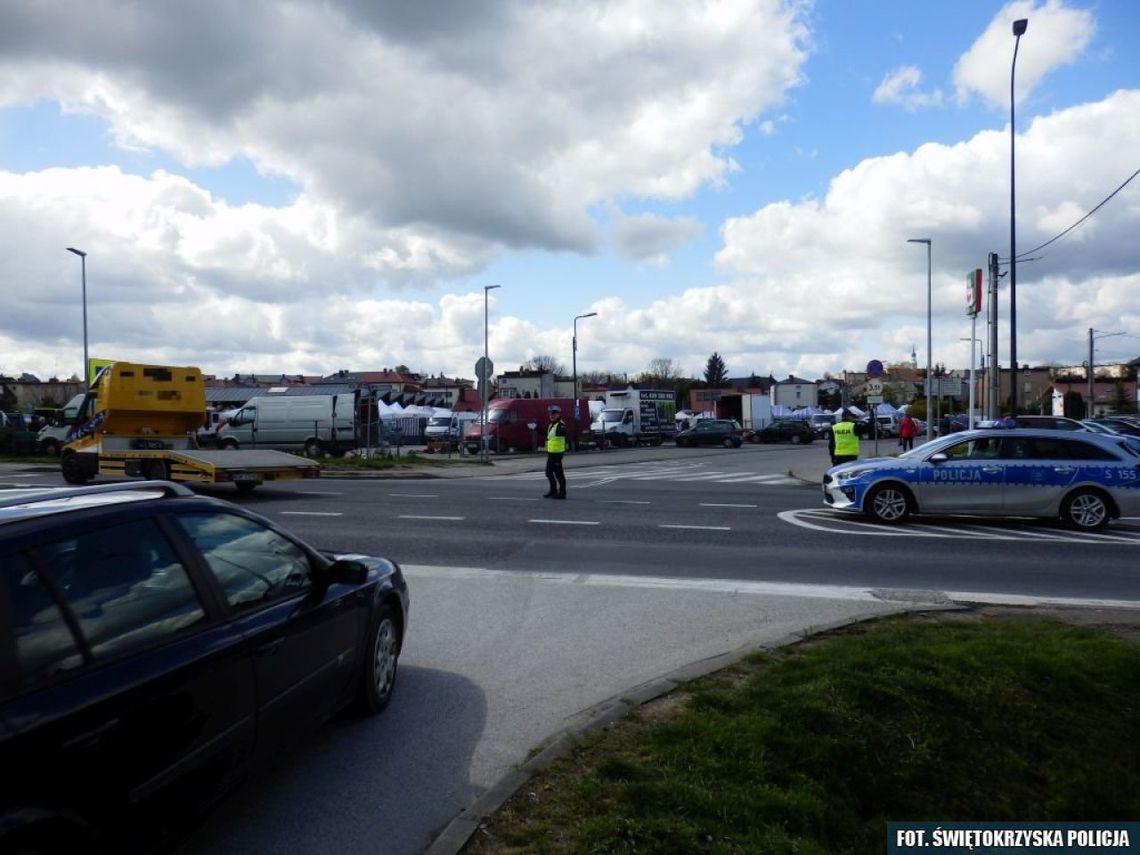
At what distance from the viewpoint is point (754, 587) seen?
9344 millimetres

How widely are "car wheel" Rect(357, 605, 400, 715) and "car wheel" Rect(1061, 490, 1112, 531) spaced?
11.6m

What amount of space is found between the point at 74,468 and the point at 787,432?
43.8 meters

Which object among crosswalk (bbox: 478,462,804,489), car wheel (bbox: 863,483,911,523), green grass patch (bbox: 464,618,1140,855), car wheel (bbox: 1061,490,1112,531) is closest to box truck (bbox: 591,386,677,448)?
crosswalk (bbox: 478,462,804,489)

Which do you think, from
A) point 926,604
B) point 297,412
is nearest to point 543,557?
point 926,604

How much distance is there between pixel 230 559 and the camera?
13.7 feet

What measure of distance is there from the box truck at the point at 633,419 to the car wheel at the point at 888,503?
32156 millimetres

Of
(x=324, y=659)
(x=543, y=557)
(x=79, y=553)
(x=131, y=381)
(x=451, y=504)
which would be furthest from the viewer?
(x=131, y=381)

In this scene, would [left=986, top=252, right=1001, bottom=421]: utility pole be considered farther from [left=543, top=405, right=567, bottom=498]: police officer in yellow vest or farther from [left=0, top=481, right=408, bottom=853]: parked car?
[left=0, top=481, right=408, bottom=853]: parked car

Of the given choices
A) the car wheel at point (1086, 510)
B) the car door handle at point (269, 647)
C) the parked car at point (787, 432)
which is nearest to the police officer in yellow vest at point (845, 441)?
the car wheel at point (1086, 510)

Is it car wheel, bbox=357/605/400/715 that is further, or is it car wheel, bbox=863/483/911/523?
car wheel, bbox=863/483/911/523

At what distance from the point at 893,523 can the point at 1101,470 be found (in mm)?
2952

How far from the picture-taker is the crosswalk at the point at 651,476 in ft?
80.3

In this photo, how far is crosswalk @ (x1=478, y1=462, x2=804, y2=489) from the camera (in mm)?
24484

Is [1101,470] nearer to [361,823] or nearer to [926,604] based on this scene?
[926,604]
